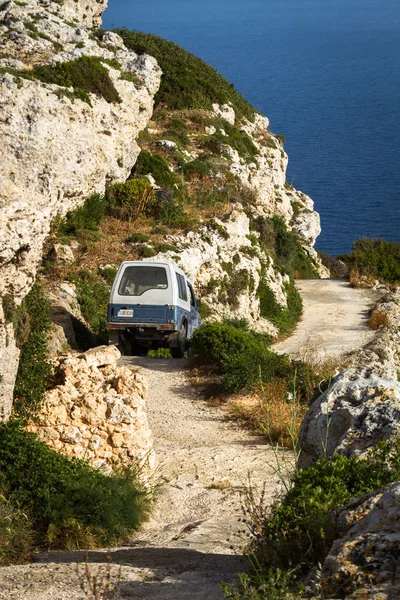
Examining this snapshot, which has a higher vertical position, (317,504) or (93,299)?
(93,299)

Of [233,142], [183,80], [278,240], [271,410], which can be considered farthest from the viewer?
[183,80]

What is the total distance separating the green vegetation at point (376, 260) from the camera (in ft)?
163

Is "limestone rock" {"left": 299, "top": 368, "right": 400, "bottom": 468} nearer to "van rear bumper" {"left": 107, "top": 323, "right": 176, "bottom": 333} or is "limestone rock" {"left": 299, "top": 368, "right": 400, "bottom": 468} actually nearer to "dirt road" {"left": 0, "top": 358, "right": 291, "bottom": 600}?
"dirt road" {"left": 0, "top": 358, "right": 291, "bottom": 600}

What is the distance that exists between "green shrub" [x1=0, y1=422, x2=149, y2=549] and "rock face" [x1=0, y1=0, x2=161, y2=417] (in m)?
1.01

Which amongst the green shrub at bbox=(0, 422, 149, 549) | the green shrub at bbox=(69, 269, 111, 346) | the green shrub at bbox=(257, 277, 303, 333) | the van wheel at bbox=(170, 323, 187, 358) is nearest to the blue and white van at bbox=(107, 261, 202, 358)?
the van wheel at bbox=(170, 323, 187, 358)

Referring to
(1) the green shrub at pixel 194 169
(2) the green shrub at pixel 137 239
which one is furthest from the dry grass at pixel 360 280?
(2) the green shrub at pixel 137 239

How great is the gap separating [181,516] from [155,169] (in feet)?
83.7

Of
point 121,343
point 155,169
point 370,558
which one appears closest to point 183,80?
point 155,169

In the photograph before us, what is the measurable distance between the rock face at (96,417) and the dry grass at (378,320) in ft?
→ 70.0

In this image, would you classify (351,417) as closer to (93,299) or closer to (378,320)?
(93,299)

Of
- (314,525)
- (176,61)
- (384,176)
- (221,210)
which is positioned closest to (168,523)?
(314,525)

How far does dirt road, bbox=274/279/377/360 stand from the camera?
28.3m

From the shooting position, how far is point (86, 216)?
98.3 ft

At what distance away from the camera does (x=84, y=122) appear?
2442 cm
